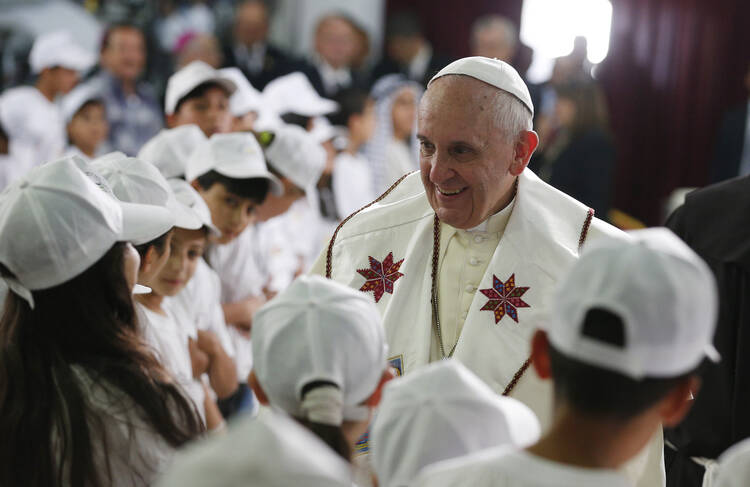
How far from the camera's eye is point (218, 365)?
352 centimetres

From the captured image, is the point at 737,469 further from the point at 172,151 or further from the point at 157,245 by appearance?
the point at 172,151

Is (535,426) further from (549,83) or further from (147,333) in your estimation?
(549,83)

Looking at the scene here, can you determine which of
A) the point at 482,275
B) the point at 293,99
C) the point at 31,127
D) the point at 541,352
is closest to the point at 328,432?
the point at 541,352

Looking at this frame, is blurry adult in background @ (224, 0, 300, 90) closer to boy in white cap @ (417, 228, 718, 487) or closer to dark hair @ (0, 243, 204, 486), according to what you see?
dark hair @ (0, 243, 204, 486)

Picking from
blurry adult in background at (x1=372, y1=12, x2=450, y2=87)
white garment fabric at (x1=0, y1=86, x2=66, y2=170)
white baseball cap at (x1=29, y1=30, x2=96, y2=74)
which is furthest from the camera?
blurry adult in background at (x1=372, y1=12, x2=450, y2=87)

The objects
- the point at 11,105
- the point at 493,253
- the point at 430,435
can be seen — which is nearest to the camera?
the point at 430,435

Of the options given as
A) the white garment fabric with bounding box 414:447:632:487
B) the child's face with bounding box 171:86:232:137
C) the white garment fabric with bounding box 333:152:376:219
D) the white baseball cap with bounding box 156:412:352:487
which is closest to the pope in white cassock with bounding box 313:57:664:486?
the white garment fabric with bounding box 414:447:632:487

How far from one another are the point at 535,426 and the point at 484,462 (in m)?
0.33

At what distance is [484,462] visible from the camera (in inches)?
58.9

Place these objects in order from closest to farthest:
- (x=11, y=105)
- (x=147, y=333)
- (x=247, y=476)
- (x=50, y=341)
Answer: (x=247, y=476) < (x=50, y=341) < (x=147, y=333) < (x=11, y=105)

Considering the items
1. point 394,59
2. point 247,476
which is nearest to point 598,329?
point 247,476

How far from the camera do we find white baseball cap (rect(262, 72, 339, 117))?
247 inches

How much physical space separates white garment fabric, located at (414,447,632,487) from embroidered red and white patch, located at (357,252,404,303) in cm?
141

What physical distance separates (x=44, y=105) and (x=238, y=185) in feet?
13.4
